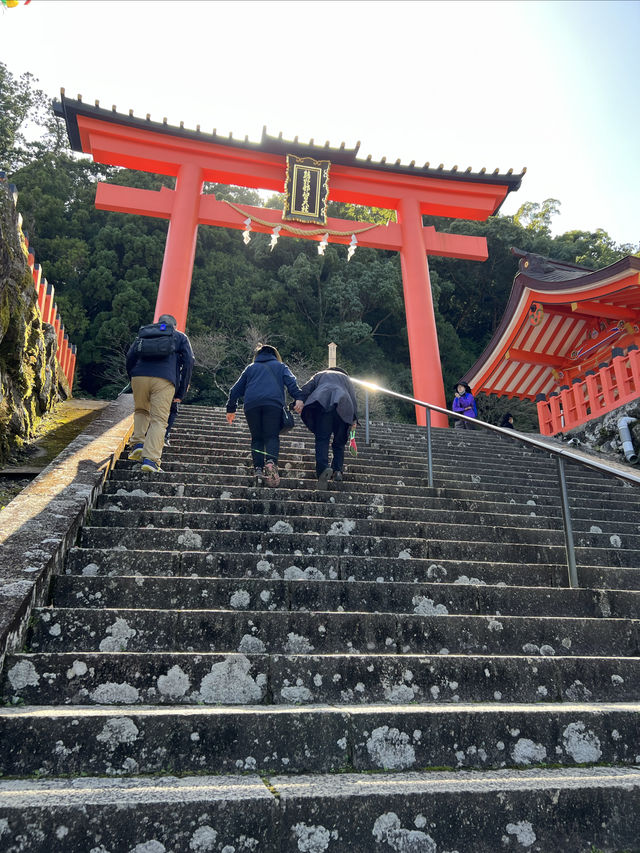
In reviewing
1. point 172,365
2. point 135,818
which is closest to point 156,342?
point 172,365

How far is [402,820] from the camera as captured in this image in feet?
4.63

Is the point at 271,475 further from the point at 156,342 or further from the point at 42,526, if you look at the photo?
the point at 42,526

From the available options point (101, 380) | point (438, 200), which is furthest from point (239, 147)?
point (101, 380)

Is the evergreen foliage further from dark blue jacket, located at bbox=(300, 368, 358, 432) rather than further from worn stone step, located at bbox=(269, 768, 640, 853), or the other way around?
worn stone step, located at bbox=(269, 768, 640, 853)

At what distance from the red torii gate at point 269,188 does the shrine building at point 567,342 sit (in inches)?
69.3

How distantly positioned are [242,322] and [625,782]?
16748 mm

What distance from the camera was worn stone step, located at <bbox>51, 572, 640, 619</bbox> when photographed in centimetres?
232

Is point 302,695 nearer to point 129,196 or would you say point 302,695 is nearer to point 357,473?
point 357,473

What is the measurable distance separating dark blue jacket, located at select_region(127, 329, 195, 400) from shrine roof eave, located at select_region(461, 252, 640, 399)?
7.02 m

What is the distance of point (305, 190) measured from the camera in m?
11.2

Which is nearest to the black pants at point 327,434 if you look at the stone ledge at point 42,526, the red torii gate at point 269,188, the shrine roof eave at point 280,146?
the stone ledge at point 42,526

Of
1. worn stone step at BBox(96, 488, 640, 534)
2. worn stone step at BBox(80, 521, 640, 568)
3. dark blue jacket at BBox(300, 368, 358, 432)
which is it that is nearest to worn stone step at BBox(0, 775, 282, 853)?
worn stone step at BBox(80, 521, 640, 568)

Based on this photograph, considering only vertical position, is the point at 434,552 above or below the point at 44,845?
above

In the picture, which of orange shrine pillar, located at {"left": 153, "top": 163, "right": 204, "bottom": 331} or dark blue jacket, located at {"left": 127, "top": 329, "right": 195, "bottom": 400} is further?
orange shrine pillar, located at {"left": 153, "top": 163, "right": 204, "bottom": 331}
